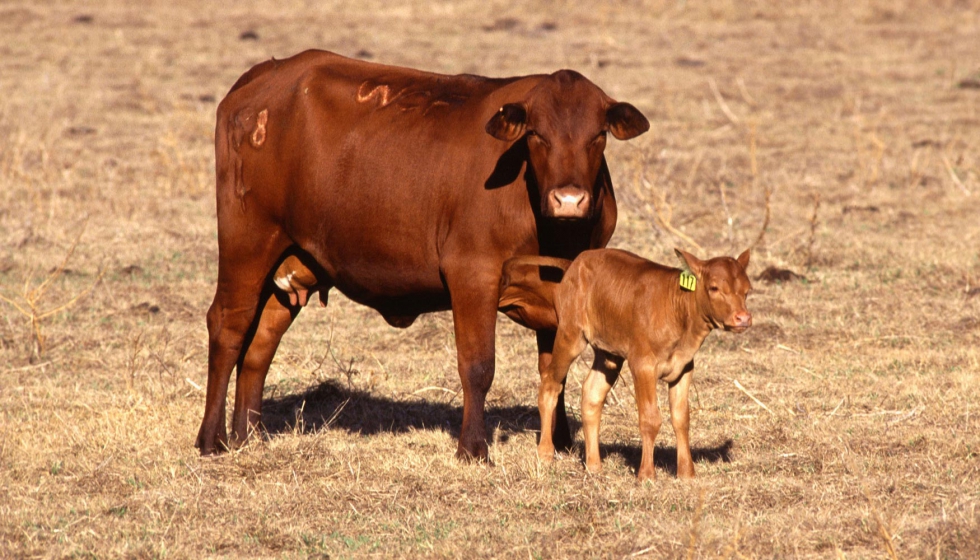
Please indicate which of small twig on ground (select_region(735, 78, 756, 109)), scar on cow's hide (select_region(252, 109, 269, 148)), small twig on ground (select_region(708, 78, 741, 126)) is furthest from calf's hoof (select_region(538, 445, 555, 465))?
small twig on ground (select_region(735, 78, 756, 109))

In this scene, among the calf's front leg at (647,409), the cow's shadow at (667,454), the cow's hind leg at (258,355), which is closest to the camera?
the calf's front leg at (647,409)

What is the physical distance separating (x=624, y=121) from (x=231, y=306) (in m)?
2.60

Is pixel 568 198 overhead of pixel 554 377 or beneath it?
overhead

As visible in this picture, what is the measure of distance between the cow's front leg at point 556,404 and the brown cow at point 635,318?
28cm

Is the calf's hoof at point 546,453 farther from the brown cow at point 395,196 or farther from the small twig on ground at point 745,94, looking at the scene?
the small twig on ground at point 745,94

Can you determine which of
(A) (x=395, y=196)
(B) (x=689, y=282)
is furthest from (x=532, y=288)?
(B) (x=689, y=282)

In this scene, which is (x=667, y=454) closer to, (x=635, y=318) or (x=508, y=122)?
(x=635, y=318)

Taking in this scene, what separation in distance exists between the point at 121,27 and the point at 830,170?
14613 millimetres

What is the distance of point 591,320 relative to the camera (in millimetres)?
6547

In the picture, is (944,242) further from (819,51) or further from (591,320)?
(819,51)

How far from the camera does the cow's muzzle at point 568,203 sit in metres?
6.16

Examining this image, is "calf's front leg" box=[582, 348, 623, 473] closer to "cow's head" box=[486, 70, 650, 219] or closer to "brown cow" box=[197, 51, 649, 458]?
"brown cow" box=[197, 51, 649, 458]

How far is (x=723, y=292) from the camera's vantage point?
591 centimetres

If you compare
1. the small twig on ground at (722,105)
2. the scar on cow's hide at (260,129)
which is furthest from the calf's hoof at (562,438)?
the small twig on ground at (722,105)
